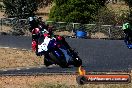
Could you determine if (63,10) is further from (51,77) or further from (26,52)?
(51,77)

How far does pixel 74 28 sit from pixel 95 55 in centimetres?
1600

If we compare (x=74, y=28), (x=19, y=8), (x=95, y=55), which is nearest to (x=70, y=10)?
(x=74, y=28)

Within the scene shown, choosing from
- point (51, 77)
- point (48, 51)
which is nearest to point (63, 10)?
point (51, 77)

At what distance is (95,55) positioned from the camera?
32.2 meters

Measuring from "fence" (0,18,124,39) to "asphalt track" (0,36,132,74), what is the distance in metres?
4.47

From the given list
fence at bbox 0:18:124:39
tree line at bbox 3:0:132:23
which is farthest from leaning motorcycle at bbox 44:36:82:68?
tree line at bbox 3:0:132:23

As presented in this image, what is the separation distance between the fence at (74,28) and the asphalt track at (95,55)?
4.47 m

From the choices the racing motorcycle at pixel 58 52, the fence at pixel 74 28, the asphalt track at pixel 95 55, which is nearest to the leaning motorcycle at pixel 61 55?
the racing motorcycle at pixel 58 52

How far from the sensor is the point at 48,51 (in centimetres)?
1180

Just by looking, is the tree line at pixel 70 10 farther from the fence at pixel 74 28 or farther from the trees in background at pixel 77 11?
the fence at pixel 74 28

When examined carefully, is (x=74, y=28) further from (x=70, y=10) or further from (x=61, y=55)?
(x=61, y=55)

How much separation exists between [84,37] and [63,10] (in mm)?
6985

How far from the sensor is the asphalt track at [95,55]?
82.9 ft

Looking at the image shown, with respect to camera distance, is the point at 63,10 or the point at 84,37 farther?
the point at 63,10
